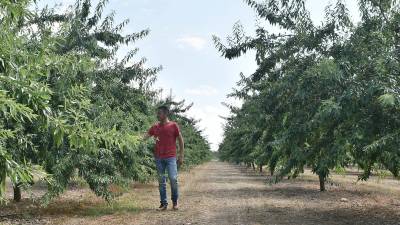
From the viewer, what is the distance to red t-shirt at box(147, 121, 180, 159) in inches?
424

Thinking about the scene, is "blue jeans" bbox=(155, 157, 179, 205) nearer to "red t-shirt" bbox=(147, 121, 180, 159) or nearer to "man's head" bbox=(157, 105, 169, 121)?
"red t-shirt" bbox=(147, 121, 180, 159)

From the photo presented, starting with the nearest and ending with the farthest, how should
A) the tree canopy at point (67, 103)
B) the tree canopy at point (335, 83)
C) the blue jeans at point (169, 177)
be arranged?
the tree canopy at point (67, 103), the tree canopy at point (335, 83), the blue jeans at point (169, 177)

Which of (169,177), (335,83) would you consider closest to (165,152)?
(169,177)

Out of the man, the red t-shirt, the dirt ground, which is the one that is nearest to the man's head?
the man

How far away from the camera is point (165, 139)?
10.8 meters

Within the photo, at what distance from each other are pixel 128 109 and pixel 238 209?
682 centimetres

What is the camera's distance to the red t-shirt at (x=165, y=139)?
10.8m

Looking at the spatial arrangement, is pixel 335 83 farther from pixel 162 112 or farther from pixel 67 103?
pixel 67 103

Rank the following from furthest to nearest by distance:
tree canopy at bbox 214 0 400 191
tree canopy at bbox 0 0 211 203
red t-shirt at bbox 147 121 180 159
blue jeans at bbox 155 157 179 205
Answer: red t-shirt at bbox 147 121 180 159
blue jeans at bbox 155 157 179 205
tree canopy at bbox 214 0 400 191
tree canopy at bbox 0 0 211 203

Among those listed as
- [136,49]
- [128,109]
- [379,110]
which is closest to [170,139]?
[379,110]

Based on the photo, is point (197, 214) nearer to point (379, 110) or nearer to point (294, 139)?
point (294, 139)

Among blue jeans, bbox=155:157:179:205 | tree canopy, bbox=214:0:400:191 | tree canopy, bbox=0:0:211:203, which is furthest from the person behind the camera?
blue jeans, bbox=155:157:179:205

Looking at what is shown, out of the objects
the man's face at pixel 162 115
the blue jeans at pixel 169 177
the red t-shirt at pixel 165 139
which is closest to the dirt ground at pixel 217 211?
the blue jeans at pixel 169 177

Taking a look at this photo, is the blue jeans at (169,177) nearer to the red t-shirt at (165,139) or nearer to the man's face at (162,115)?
the red t-shirt at (165,139)
